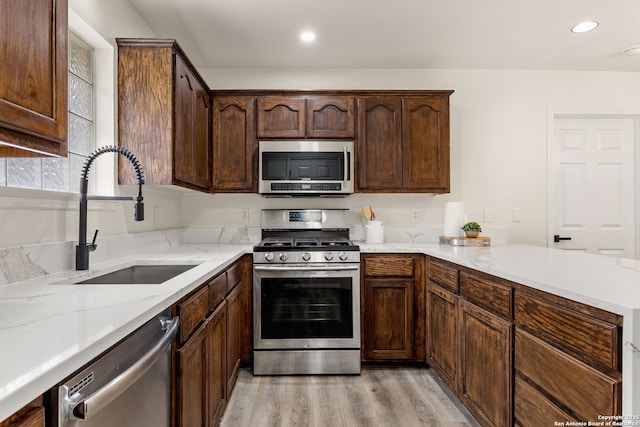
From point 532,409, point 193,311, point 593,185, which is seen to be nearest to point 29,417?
point 193,311

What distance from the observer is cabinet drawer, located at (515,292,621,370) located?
104 cm

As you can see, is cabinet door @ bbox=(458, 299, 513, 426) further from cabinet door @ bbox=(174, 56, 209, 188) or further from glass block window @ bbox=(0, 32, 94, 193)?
glass block window @ bbox=(0, 32, 94, 193)

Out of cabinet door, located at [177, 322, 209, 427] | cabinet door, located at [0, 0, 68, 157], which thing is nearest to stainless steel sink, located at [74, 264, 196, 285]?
cabinet door, located at [177, 322, 209, 427]

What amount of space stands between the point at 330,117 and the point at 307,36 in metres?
0.62

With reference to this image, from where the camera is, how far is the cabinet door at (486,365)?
1.57 meters

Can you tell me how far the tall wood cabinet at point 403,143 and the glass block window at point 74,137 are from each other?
1.85 metres

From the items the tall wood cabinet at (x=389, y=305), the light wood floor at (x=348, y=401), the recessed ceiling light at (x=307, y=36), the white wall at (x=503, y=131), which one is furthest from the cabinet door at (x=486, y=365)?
the recessed ceiling light at (x=307, y=36)

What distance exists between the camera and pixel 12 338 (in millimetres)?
732

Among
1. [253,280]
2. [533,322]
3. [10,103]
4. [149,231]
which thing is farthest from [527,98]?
[10,103]

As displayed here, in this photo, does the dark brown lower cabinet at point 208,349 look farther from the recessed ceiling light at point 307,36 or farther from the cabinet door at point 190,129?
the recessed ceiling light at point 307,36

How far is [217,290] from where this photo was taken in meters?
1.82

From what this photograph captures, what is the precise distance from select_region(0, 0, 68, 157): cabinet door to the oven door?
5.54 feet

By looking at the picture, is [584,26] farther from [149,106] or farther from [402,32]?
[149,106]

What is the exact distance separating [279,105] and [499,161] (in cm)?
203
